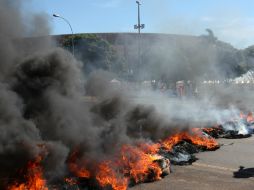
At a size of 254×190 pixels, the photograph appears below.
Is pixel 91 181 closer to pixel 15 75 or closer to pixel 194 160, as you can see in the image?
pixel 15 75

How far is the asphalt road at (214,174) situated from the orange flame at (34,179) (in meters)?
2.38

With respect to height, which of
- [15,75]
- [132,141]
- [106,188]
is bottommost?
[106,188]

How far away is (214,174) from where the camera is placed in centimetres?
1079

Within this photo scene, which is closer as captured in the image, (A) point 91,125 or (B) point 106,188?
(B) point 106,188

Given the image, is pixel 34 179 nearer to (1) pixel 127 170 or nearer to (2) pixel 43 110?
(2) pixel 43 110

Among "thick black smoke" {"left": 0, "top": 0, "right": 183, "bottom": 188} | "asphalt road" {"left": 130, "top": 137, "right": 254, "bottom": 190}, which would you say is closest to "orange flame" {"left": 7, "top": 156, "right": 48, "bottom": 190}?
"thick black smoke" {"left": 0, "top": 0, "right": 183, "bottom": 188}

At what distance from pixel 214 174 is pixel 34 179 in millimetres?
5175

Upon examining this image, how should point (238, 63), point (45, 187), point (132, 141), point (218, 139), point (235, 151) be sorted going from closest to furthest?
point (45, 187), point (132, 141), point (235, 151), point (218, 139), point (238, 63)

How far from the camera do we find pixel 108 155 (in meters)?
10.4

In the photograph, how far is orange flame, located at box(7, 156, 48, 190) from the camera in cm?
816

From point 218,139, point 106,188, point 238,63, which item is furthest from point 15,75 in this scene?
point 238,63

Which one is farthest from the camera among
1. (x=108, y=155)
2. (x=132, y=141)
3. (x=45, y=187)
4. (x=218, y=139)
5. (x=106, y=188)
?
(x=218, y=139)

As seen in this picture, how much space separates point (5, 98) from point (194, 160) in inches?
258

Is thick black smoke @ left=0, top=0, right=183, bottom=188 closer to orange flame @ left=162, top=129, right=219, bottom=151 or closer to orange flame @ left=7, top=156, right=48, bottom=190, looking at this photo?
orange flame @ left=7, top=156, right=48, bottom=190
